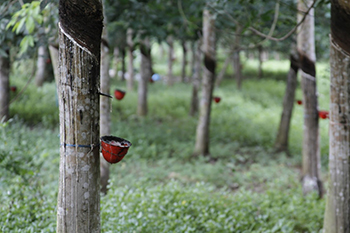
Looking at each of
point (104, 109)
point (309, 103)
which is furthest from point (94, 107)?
point (309, 103)

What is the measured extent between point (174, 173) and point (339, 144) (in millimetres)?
3898

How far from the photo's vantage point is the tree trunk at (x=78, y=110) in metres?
2.03

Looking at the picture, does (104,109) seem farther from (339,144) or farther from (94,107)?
(339,144)

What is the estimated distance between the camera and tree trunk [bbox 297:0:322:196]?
18.4 feet

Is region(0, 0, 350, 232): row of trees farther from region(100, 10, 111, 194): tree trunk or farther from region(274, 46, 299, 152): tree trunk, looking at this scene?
region(274, 46, 299, 152): tree trunk

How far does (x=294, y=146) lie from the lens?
9.43m

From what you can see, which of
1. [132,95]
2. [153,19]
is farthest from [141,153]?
[132,95]

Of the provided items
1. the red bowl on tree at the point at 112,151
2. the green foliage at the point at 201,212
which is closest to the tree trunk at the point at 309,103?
the green foliage at the point at 201,212

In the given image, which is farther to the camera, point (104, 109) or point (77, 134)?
point (104, 109)

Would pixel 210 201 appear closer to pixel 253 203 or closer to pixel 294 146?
pixel 253 203

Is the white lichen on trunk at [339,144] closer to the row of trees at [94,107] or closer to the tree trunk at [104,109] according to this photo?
the row of trees at [94,107]

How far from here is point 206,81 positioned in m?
7.89

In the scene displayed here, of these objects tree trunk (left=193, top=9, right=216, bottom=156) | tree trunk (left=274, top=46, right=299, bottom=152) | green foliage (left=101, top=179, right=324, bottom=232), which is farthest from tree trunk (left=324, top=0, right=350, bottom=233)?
tree trunk (left=274, top=46, right=299, bottom=152)

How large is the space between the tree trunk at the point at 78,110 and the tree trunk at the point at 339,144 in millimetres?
2430
